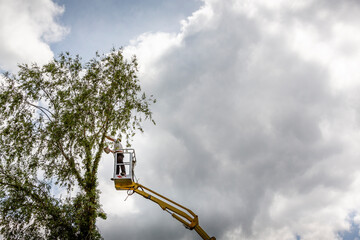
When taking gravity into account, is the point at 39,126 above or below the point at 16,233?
above

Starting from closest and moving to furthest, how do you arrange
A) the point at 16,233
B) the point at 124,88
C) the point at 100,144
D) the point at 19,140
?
the point at 16,233, the point at 19,140, the point at 100,144, the point at 124,88

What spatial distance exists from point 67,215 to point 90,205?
1.13 meters

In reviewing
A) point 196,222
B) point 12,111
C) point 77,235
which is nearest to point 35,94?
point 12,111

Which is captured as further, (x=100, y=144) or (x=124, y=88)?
(x=124, y=88)

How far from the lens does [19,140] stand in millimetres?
13953

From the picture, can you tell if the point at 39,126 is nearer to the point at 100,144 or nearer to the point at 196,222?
the point at 100,144

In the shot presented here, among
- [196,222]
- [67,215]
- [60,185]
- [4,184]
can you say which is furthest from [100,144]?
[196,222]

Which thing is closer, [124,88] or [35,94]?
[35,94]

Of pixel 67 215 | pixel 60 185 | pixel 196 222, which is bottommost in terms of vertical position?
pixel 196 222

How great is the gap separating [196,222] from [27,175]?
8.58 metres

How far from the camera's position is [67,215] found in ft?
42.5

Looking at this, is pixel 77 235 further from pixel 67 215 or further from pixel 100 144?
pixel 100 144

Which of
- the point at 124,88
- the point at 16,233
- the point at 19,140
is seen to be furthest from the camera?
the point at 124,88

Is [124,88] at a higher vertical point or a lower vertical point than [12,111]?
higher
